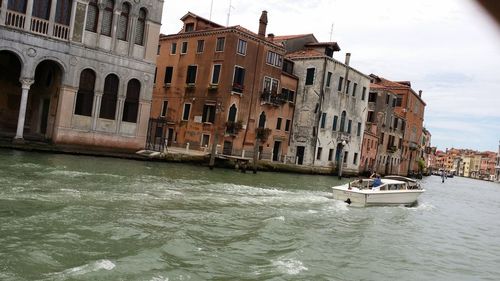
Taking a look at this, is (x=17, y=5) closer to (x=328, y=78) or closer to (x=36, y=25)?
(x=36, y=25)

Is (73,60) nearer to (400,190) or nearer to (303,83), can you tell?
(400,190)

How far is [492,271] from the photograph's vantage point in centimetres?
1070

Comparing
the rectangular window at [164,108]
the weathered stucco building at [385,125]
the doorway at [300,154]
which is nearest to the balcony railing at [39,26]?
the rectangular window at [164,108]

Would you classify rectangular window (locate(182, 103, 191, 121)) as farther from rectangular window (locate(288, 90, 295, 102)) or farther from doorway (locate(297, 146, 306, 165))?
doorway (locate(297, 146, 306, 165))

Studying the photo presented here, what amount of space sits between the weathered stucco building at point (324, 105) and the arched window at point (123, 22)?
1552 centimetres

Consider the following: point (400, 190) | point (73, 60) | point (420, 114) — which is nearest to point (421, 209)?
point (400, 190)

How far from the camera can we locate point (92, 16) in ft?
69.7

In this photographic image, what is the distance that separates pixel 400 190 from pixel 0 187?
1515 cm

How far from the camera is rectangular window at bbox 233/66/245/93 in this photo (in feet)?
96.0

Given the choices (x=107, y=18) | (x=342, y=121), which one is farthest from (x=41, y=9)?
(x=342, y=121)

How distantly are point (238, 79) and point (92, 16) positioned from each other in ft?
34.9

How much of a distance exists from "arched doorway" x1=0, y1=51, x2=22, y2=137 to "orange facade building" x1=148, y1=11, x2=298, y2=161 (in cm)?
788

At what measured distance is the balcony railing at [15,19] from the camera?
61.4ft

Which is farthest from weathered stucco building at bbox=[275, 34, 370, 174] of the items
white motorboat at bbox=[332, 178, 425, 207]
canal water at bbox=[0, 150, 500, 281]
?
canal water at bbox=[0, 150, 500, 281]
